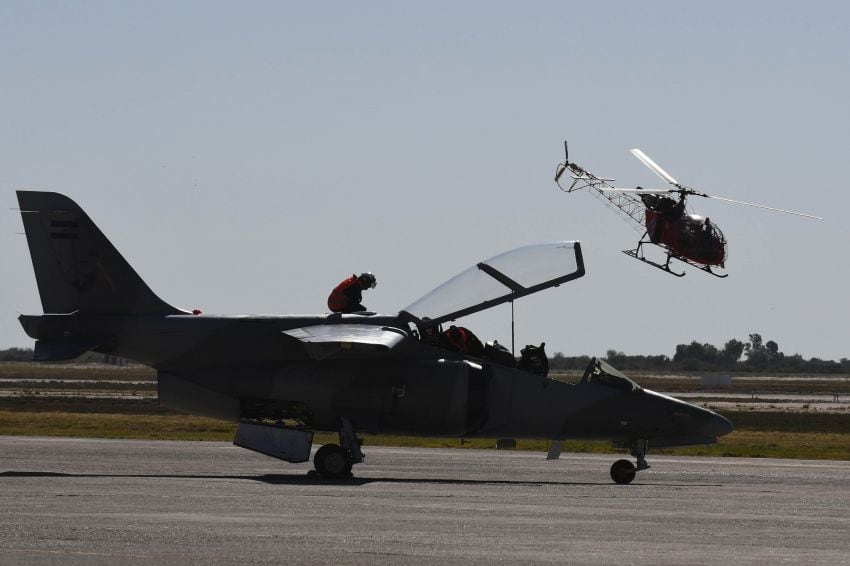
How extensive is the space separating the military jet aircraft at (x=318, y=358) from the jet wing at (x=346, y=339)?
0.06m

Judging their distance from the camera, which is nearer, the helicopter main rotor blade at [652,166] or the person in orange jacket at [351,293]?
the person in orange jacket at [351,293]

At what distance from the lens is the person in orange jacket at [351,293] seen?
2627 cm

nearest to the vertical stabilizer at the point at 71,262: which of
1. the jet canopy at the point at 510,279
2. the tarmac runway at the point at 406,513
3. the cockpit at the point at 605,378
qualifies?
the tarmac runway at the point at 406,513

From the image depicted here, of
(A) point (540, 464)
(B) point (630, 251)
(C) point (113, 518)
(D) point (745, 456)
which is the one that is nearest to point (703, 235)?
(B) point (630, 251)

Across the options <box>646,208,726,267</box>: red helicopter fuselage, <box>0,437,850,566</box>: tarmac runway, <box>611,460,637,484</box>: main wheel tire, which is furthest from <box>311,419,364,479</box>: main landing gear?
<box>646,208,726,267</box>: red helicopter fuselage

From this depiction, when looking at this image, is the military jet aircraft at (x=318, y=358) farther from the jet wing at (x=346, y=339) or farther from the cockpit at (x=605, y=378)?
the cockpit at (x=605, y=378)

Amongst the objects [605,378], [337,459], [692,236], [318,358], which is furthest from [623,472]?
[692,236]

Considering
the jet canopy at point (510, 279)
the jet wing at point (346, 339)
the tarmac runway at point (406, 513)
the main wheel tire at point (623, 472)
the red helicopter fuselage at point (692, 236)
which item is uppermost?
the red helicopter fuselage at point (692, 236)

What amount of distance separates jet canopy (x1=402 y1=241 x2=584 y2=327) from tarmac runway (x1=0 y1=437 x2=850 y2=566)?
3.07 m

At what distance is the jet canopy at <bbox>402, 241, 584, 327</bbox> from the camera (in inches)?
999

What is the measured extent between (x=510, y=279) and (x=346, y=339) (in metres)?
3.28

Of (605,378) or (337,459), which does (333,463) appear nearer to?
(337,459)

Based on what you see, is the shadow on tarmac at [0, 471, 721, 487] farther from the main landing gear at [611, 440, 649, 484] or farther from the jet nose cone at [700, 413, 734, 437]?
the jet nose cone at [700, 413, 734, 437]

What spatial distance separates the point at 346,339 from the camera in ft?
80.0
